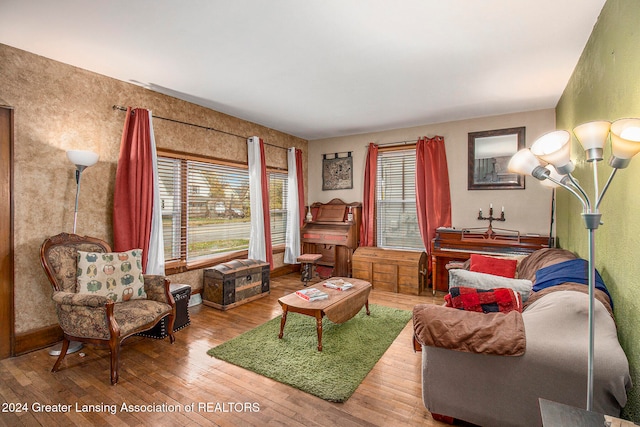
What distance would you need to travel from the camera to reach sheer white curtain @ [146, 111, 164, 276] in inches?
138

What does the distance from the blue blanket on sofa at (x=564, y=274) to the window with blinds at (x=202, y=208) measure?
3888 millimetres

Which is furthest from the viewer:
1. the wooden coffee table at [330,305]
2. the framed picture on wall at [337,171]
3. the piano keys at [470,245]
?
the framed picture on wall at [337,171]

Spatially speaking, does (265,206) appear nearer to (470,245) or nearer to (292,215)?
(292,215)

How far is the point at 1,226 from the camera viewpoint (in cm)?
263

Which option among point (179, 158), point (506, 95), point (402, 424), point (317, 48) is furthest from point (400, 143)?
point (402, 424)

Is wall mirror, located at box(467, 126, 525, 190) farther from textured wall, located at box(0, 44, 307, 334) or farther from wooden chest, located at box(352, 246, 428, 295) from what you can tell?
textured wall, located at box(0, 44, 307, 334)

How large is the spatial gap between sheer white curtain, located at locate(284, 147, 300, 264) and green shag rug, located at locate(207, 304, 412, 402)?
2.11 metres

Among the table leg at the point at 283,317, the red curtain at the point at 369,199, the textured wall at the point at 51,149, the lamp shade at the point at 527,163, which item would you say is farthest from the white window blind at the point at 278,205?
the lamp shade at the point at 527,163

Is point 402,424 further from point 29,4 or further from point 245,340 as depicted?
point 29,4

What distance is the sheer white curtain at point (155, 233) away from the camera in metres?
3.51

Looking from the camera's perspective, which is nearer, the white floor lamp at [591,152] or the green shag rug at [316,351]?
the white floor lamp at [591,152]

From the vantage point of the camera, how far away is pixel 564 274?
2.29 metres

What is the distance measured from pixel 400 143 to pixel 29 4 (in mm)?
4651

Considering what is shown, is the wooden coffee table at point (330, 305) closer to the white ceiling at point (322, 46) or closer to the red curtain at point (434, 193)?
the red curtain at point (434, 193)
